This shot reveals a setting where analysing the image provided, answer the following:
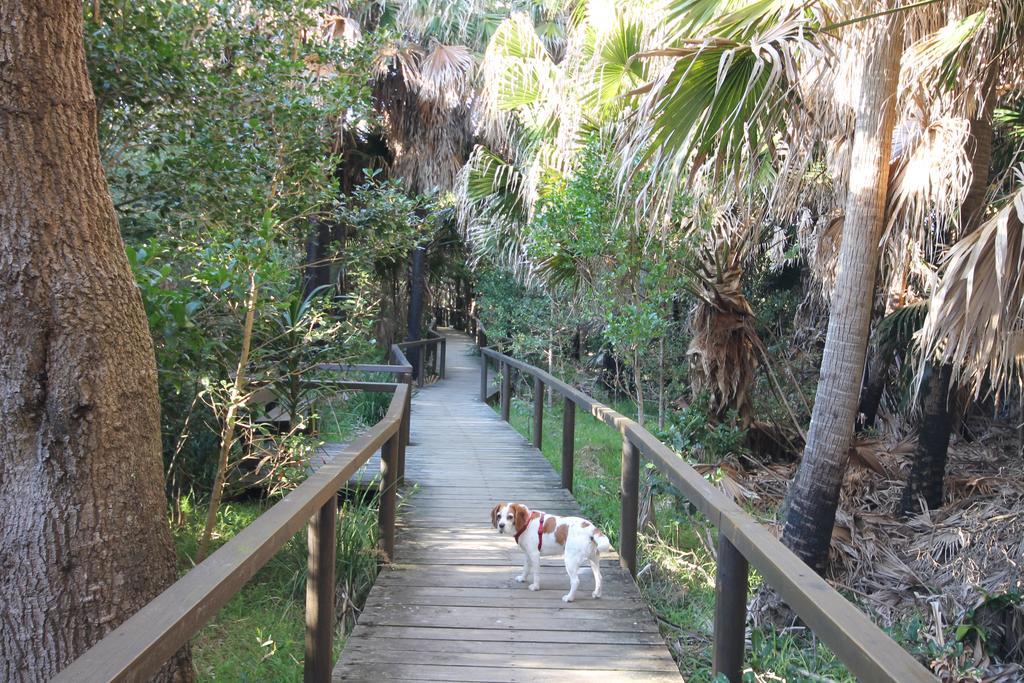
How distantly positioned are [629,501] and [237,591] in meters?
2.81

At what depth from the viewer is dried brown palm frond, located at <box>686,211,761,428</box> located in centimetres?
887

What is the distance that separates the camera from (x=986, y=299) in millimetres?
4359

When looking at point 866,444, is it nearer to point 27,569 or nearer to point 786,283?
point 786,283

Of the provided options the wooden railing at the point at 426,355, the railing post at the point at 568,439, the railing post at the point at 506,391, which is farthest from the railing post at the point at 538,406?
the wooden railing at the point at 426,355

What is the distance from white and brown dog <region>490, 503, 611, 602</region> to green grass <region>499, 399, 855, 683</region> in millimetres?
759

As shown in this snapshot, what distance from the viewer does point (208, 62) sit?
20.4 feet

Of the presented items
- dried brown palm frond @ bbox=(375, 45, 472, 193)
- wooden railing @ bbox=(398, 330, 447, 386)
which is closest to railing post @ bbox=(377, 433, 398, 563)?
dried brown palm frond @ bbox=(375, 45, 472, 193)

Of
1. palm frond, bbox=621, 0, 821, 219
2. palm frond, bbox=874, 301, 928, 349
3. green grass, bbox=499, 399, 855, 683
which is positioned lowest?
green grass, bbox=499, 399, 855, 683

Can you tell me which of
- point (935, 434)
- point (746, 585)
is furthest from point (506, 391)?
point (746, 585)

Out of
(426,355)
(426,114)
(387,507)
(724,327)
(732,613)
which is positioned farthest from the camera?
(426,355)

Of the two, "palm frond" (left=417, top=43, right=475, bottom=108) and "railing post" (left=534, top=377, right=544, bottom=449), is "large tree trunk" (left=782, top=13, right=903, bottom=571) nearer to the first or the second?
"railing post" (left=534, top=377, right=544, bottom=449)

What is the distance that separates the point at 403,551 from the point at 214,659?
1315 mm

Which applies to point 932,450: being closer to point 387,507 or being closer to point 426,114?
point 387,507

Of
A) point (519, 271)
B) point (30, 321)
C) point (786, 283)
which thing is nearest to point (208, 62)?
point (30, 321)
